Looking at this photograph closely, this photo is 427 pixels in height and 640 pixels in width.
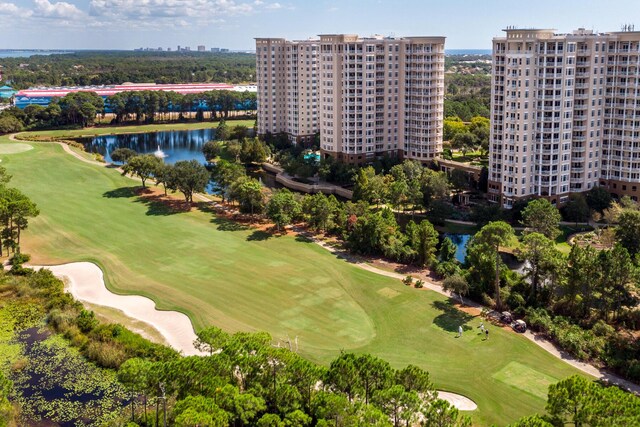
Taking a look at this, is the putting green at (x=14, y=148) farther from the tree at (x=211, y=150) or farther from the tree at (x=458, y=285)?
the tree at (x=458, y=285)

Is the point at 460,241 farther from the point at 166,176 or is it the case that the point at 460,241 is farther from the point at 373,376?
the point at 373,376

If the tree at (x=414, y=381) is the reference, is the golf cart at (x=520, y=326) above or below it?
below

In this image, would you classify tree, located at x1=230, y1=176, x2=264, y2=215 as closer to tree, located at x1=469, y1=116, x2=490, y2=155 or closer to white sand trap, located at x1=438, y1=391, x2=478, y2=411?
white sand trap, located at x1=438, y1=391, x2=478, y2=411

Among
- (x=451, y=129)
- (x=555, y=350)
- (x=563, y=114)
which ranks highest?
(x=563, y=114)

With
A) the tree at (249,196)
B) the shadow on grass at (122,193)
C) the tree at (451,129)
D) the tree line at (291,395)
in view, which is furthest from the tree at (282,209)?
the tree at (451,129)

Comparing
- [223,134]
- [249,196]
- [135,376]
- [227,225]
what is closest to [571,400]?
[135,376]

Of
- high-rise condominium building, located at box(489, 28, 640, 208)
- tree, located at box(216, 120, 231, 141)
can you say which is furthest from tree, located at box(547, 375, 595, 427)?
tree, located at box(216, 120, 231, 141)
